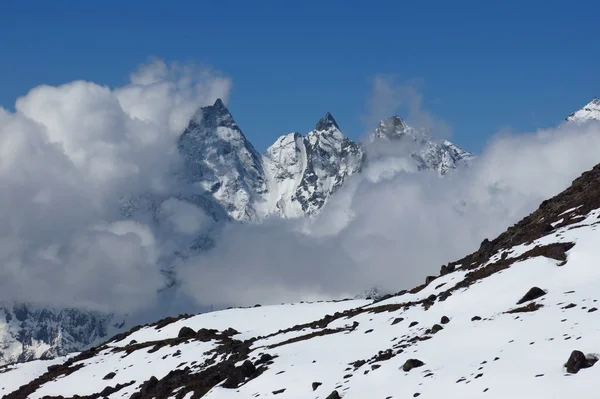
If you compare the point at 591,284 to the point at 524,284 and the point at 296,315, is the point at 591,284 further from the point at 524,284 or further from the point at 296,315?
the point at 296,315

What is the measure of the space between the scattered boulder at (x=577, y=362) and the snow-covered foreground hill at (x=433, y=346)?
0.05 metres

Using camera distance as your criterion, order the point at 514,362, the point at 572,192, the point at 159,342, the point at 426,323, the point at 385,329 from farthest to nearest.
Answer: the point at 159,342 → the point at 572,192 → the point at 385,329 → the point at 426,323 → the point at 514,362

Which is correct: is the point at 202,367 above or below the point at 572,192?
below

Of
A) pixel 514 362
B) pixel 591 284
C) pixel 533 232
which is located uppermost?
pixel 533 232

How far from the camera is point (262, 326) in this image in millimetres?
84688

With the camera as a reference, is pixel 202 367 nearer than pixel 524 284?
No

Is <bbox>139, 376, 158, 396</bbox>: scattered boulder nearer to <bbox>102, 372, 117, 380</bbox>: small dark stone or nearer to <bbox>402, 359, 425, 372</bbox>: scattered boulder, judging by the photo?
<bbox>102, 372, 117, 380</bbox>: small dark stone

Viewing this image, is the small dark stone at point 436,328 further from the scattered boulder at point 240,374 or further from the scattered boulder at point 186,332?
the scattered boulder at point 186,332

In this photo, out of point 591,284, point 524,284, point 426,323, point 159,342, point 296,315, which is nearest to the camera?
point 591,284

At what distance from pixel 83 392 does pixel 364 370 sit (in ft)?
125

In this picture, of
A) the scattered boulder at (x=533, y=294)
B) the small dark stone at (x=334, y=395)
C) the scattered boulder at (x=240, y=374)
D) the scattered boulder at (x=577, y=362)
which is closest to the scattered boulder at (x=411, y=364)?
the small dark stone at (x=334, y=395)

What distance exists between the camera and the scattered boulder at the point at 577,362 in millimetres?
30109

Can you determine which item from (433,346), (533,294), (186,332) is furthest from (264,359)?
(186,332)

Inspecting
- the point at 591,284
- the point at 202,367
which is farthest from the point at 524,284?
the point at 202,367
